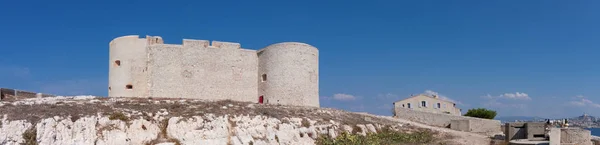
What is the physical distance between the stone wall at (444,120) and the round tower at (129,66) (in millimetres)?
19804

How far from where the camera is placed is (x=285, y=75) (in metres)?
30.0

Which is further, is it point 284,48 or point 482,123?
point 482,123

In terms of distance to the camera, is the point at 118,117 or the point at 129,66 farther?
the point at 129,66

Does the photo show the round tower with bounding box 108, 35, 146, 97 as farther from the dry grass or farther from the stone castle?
the dry grass

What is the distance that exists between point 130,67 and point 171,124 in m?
9.46

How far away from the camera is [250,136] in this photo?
2130cm

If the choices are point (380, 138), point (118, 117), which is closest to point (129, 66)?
point (118, 117)

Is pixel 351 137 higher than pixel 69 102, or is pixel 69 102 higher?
pixel 69 102

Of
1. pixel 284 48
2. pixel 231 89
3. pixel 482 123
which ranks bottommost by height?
pixel 482 123

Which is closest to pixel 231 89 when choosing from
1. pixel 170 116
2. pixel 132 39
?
pixel 132 39

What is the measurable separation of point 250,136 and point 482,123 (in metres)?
19.2

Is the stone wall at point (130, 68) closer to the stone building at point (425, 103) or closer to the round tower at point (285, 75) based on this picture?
the round tower at point (285, 75)

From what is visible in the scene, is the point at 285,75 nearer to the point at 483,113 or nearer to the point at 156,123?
the point at 156,123

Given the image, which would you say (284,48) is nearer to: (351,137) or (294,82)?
(294,82)
